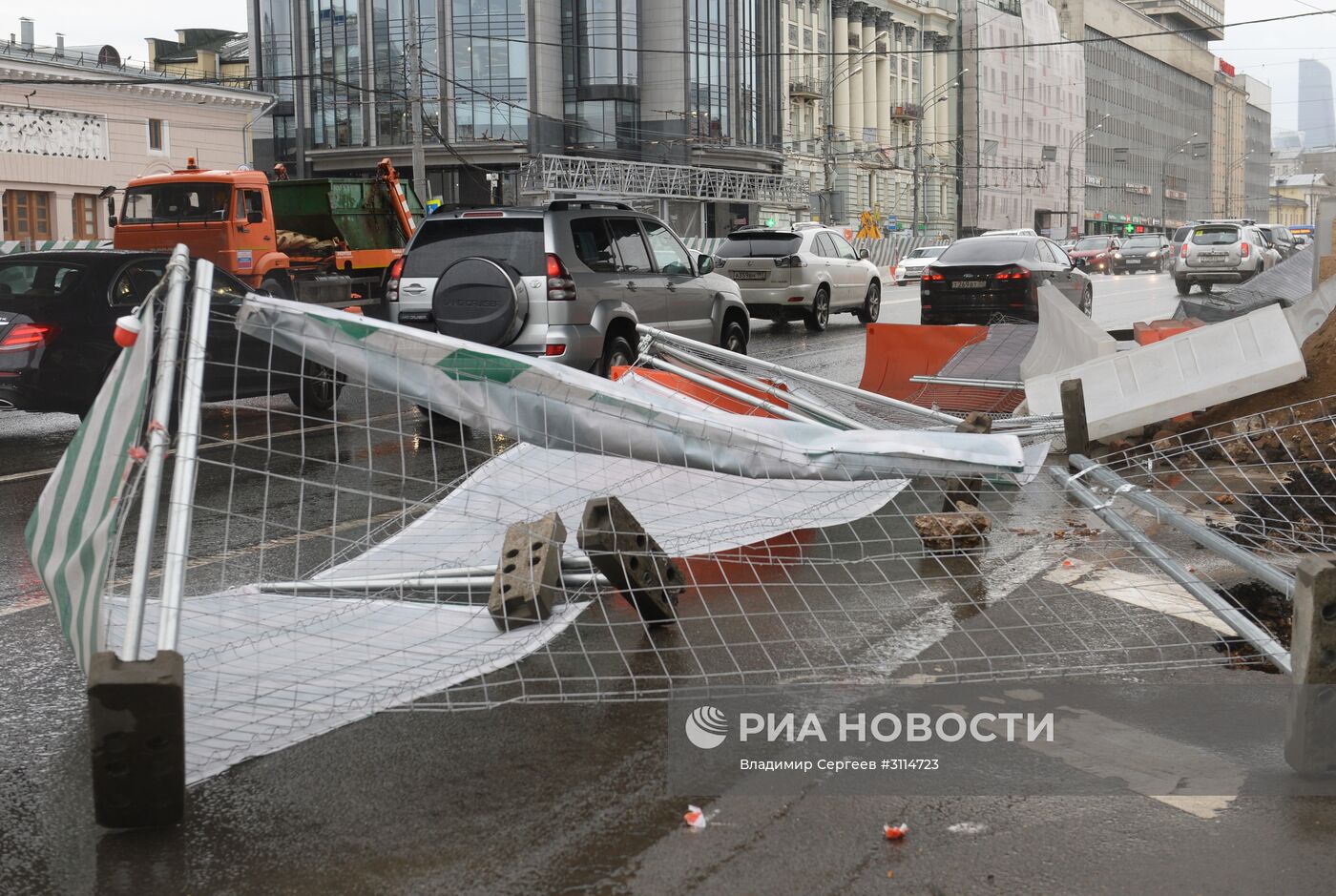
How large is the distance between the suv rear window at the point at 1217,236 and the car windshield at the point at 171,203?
25092 millimetres

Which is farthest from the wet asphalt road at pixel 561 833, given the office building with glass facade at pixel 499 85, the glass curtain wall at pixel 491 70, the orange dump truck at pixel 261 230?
the glass curtain wall at pixel 491 70

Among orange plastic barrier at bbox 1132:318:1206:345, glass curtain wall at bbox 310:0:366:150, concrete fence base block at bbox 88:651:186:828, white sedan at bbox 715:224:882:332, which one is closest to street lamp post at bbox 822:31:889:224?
glass curtain wall at bbox 310:0:366:150

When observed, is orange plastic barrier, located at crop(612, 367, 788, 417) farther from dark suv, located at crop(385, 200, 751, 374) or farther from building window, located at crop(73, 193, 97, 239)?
building window, located at crop(73, 193, 97, 239)

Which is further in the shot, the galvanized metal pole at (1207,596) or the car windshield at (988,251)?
the car windshield at (988,251)

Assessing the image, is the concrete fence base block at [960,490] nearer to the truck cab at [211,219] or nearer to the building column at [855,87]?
the truck cab at [211,219]

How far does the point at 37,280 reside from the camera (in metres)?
11.5

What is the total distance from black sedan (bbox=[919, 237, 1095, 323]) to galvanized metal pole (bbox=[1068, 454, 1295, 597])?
48.0ft

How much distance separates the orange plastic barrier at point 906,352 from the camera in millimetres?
12000

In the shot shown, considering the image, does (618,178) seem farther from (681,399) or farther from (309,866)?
(309,866)

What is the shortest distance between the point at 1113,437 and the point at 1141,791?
5.86m

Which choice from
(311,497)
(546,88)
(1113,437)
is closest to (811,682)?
(311,497)

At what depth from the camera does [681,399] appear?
7.14m

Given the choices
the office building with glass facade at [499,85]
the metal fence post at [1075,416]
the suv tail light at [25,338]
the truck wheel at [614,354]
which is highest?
the office building with glass facade at [499,85]

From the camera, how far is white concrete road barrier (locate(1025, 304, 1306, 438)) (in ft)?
27.8
